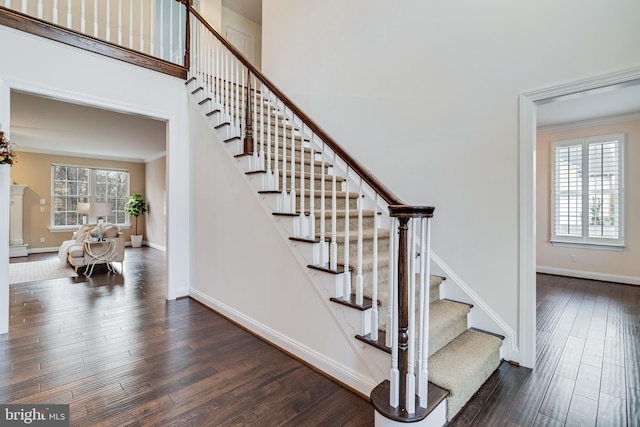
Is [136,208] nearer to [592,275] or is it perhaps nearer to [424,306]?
[424,306]

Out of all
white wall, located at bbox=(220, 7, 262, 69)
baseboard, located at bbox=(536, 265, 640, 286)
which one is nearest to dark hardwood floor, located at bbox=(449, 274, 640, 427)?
baseboard, located at bbox=(536, 265, 640, 286)

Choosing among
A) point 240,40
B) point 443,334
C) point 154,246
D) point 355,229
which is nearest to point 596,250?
point 443,334

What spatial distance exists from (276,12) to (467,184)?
3829mm

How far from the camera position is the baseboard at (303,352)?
1941 millimetres

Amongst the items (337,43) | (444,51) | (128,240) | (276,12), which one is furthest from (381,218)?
(128,240)

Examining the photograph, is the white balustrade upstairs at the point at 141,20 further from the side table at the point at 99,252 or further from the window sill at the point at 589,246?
the window sill at the point at 589,246

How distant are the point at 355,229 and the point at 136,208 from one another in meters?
8.10

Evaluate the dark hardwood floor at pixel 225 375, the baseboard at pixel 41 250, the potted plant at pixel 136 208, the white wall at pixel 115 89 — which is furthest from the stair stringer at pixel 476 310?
the baseboard at pixel 41 250

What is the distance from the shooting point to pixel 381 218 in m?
3.09

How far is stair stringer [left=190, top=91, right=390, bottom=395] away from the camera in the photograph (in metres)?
1.85

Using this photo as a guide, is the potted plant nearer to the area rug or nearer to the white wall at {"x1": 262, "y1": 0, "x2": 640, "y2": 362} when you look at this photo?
the area rug

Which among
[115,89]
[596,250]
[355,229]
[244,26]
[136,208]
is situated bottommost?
[596,250]

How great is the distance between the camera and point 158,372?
2.14 meters

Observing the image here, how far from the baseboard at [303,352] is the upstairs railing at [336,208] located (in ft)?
1.07
